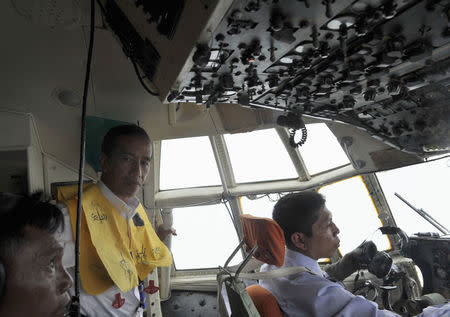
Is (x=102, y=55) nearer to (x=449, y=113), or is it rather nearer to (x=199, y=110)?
(x=199, y=110)

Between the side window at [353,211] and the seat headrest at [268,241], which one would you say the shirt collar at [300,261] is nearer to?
the seat headrest at [268,241]

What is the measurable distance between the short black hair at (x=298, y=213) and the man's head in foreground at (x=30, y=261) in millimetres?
1232

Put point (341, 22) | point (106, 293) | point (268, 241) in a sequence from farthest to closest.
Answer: point (106, 293)
point (268, 241)
point (341, 22)

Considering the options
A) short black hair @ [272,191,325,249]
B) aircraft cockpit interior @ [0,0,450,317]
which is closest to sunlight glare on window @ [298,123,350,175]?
aircraft cockpit interior @ [0,0,450,317]

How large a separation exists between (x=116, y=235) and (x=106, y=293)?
0.26 m

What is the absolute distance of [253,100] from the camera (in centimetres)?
Answer: 179

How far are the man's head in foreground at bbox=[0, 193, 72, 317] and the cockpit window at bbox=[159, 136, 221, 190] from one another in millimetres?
3273

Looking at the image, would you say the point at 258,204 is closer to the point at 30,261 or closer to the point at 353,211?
the point at 353,211

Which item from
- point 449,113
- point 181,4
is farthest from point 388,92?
point 181,4

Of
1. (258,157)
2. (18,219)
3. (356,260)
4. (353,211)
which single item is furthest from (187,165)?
(18,219)

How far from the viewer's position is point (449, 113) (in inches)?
70.7

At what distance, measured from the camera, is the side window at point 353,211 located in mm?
3891

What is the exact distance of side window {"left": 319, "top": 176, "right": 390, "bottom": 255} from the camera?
389 cm

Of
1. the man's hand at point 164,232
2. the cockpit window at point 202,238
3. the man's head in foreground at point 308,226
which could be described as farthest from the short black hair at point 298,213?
the cockpit window at point 202,238
